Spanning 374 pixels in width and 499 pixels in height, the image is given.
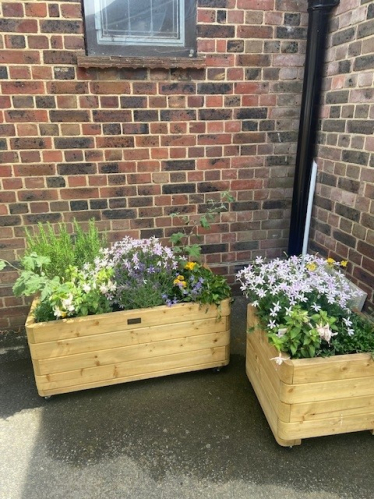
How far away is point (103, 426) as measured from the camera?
2.17m

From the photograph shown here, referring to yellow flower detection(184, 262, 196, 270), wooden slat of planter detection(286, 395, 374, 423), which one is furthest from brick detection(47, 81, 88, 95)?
wooden slat of planter detection(286, 395, 374, 423)

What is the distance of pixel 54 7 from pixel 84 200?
51.6 inches

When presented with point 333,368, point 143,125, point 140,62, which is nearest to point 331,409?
point 333,368

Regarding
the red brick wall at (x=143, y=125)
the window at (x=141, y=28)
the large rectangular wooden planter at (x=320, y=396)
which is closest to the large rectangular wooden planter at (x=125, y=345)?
the large rectangular wooden planter at (x=320, y=396)

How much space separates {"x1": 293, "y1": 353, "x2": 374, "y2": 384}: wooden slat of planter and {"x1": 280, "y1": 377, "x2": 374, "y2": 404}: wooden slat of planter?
3 centimetres

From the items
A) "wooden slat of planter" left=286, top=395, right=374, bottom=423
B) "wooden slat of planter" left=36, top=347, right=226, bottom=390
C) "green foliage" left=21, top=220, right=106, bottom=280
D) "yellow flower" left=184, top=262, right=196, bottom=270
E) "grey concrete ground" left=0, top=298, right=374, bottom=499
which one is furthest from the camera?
"yellow flower" left=184, top=262, right=196, bottom=270

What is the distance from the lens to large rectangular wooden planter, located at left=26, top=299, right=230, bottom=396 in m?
2.24

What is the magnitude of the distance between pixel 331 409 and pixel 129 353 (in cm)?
117

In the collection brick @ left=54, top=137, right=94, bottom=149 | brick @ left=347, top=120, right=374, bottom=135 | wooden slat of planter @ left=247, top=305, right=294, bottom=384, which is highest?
brick @ left=347, top=120, right=374, bottom=135

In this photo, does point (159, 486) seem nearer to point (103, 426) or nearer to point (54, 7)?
point (103, 426)

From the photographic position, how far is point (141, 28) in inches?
110

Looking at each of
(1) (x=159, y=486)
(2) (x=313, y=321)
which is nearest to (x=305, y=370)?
(2) (x=313, y=321)

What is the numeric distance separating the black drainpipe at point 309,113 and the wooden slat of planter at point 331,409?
154 centimetres

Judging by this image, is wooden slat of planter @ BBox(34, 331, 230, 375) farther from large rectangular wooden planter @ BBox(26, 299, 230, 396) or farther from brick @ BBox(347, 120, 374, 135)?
brick @ BBox(347, 120, 374, 135)
